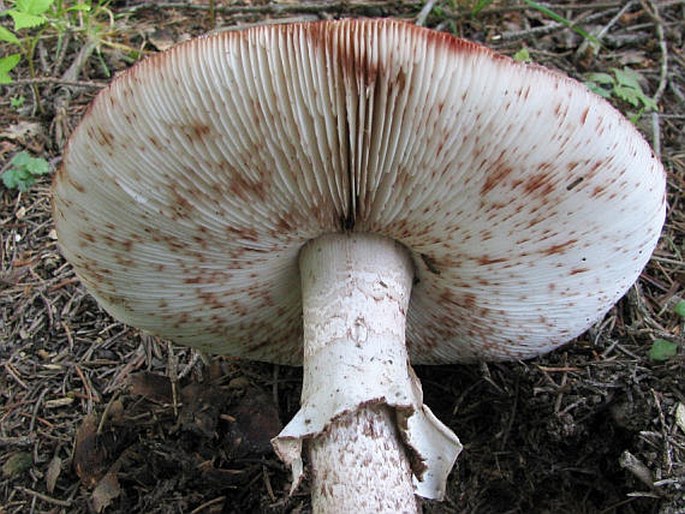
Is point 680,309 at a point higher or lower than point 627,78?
lower

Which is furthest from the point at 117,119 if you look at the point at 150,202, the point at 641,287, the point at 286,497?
the point at 641,287

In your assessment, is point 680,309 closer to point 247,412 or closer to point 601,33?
point 247,412

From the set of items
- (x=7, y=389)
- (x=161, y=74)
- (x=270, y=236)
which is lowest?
(x=7, y=389)

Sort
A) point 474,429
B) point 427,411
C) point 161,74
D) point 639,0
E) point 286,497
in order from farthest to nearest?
point 639,0 < point 474,429 < point 286,497 < point 427,411 < point 161,74

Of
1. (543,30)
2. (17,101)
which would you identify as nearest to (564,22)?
(543,30)

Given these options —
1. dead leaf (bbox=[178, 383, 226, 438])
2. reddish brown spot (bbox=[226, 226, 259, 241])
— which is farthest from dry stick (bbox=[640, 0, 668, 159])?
dead leaf (bbox=[178, 383, 226, 438])

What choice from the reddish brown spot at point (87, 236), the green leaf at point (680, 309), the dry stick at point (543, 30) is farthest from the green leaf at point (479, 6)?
the reddish brown spot at point (87, 236)

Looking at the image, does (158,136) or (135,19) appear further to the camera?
(135,19)

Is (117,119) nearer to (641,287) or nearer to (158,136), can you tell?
(158,136)
